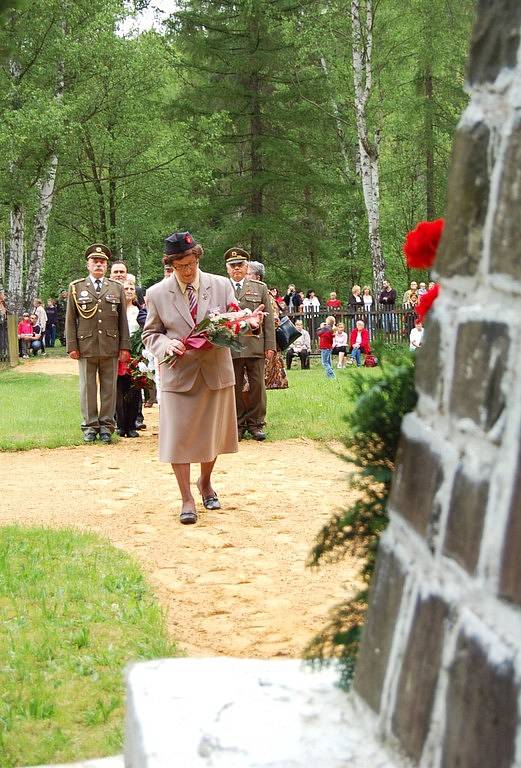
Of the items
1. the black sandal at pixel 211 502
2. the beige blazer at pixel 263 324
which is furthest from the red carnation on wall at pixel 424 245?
the beige blazer at pixel 263 324

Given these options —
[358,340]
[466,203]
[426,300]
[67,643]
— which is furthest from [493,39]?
[358,340]

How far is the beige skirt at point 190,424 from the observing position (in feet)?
24.0

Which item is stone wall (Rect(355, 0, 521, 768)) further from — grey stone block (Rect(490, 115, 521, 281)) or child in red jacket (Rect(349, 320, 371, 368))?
child in red jacket (Rect(349, 320, 371, 368))

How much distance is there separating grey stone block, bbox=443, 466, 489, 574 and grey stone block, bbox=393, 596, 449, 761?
11 centimetres

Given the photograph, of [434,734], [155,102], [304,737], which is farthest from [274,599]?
[155,102]

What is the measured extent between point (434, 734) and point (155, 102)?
1308 inches

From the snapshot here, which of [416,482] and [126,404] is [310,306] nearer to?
[126,404]

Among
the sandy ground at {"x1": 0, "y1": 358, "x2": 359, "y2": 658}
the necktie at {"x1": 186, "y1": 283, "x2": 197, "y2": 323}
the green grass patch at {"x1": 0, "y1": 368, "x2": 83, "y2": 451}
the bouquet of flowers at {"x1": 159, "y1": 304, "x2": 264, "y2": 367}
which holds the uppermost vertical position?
the necktie at {"x1": 186, "y1": 283, "x2": 197, "y2": 323}

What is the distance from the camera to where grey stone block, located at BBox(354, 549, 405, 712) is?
6.44ft

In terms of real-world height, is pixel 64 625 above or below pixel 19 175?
below

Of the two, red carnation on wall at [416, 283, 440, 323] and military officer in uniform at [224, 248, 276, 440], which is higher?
red carnation on wall at [416, 283, 440, 323]

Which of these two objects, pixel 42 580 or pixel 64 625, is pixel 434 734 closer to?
pixel 64 625

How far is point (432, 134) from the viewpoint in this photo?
33.9 meters

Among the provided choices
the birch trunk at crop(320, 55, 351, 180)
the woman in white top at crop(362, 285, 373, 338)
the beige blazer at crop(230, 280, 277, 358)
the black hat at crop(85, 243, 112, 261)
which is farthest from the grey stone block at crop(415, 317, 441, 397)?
the birch trunk at crop(320, 55, 351, 180)
